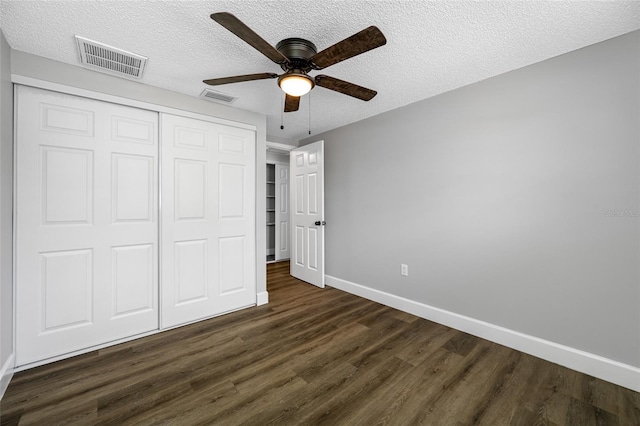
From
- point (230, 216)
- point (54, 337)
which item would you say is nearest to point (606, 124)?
point (230, 216)

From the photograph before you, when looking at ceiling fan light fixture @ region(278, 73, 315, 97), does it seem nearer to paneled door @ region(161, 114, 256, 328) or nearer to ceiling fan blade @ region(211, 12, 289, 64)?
ceiling fan blade @ region(211, 12, 289, 64)

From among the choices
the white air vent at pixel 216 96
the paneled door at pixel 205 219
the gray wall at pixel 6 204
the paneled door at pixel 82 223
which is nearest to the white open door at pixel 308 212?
the paneled door at pixel 205 219

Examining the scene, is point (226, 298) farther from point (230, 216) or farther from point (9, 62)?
point (9, 62)

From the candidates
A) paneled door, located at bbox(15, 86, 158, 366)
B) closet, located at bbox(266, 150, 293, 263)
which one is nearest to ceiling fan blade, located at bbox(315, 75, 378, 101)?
paneled door, located at bbox(15, 86, 158, 366)

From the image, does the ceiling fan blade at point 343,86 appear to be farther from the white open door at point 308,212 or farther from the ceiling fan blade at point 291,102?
the white open door at point 308,212

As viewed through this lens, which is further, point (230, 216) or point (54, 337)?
point (230, 216)

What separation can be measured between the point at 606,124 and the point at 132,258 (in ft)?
12.9

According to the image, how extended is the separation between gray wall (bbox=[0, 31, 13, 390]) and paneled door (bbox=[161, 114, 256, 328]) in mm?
961

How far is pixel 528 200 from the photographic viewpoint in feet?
7.02

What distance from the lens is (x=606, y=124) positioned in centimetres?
181

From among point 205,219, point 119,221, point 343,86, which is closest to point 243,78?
point 343,86

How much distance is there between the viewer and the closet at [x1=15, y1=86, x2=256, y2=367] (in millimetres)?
1958

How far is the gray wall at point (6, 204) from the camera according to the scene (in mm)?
1699

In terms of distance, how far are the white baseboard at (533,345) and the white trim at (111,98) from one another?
2.89 m
